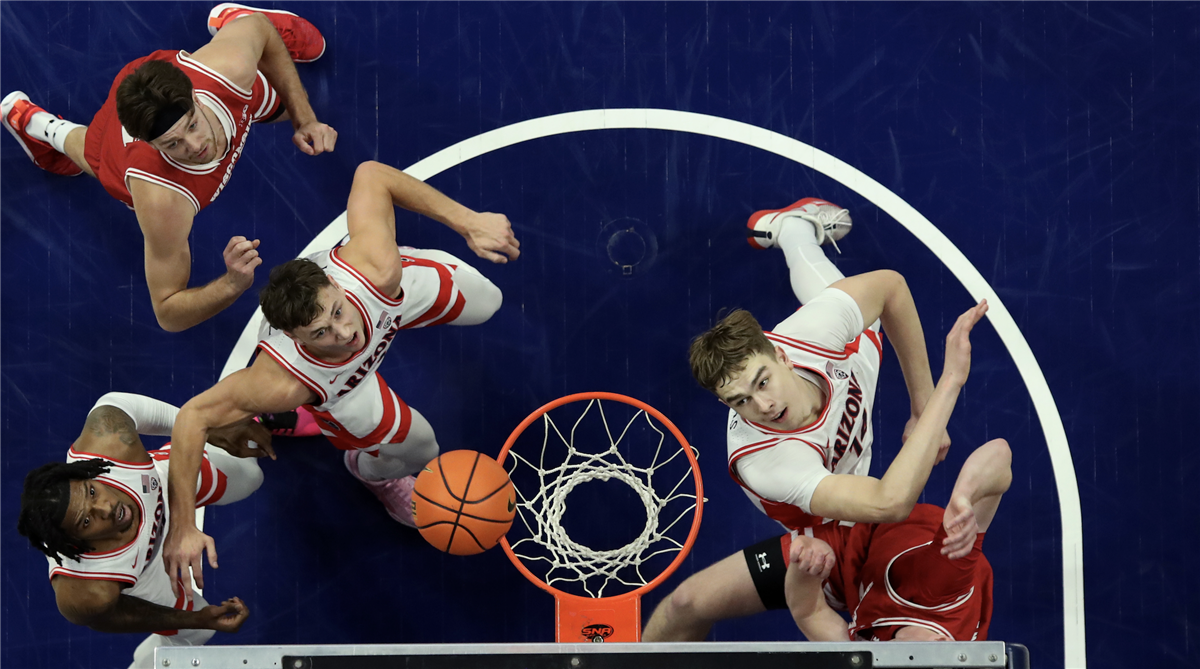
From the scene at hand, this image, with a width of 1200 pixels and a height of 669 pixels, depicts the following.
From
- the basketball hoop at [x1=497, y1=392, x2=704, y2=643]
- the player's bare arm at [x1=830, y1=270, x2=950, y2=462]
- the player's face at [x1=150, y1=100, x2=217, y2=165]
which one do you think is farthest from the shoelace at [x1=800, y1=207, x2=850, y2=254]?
the player's face at [x1=150, y1=100, x2=217, y2=165]

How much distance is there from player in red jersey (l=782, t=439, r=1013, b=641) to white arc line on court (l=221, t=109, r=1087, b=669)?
133cm

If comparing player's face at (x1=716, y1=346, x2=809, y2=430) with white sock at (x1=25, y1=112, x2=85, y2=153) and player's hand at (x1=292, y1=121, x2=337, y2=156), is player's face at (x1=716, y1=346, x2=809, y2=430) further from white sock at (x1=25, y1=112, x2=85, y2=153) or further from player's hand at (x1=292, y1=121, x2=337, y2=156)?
white sock at (x1=25, y1=112, x2=85, y2=153)

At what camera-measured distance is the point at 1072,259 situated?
5.83 meters

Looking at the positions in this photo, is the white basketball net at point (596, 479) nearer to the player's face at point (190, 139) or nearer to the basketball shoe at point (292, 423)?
the basketball shoe at point (292, 423)

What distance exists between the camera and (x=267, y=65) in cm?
537

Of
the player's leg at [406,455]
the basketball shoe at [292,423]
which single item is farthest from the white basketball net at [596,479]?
the basketball shoe at [292,423]

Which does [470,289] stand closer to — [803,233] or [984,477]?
[803,233]

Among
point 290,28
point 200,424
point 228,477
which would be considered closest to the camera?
point 200,424

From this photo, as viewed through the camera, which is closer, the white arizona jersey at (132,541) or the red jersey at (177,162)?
the white arizona jersey at (132,541)

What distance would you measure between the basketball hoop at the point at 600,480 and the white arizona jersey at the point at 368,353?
74 centimetres

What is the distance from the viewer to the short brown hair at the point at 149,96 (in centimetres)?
452

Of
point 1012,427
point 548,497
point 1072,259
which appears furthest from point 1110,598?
point 548,497

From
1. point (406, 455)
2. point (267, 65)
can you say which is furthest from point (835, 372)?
point (267, 65)

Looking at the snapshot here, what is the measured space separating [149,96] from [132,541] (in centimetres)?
208
